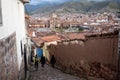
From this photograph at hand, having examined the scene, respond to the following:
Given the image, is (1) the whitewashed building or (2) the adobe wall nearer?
(1) the whitewashed building

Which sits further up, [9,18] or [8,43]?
[9,18]

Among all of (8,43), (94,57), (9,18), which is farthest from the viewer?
(94,57)

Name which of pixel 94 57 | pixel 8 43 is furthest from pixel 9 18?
pixel 94 57

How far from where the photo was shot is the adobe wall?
40.8 ft

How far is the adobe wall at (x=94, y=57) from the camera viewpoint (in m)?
12.5

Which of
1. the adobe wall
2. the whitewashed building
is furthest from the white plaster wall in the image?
the adobe wall

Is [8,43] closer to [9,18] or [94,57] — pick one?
[9,18]

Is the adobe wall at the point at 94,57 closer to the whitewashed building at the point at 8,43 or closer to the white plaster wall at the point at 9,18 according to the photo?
the white plaster wall at the point at 9,18

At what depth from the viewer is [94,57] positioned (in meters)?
14.2

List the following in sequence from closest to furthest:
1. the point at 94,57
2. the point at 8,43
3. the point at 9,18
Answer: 1. the point at 8,43
2. the point at 9,18
3. the point at 94,57

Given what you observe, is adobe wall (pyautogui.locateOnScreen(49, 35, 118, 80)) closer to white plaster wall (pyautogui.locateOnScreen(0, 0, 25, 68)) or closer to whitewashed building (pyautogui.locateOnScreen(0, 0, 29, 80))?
white plaster wall (pyautogui.locateOnScreen(0, 0, 25, 68))

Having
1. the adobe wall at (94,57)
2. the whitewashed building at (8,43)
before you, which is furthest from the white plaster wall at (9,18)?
the adobe wall at (94,57)

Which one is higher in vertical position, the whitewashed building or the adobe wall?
the whitewashed building

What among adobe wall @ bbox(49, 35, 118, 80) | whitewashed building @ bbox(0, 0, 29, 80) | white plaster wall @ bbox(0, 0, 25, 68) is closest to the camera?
whitewashed building @ bbox(0, 0, 29, 80)
